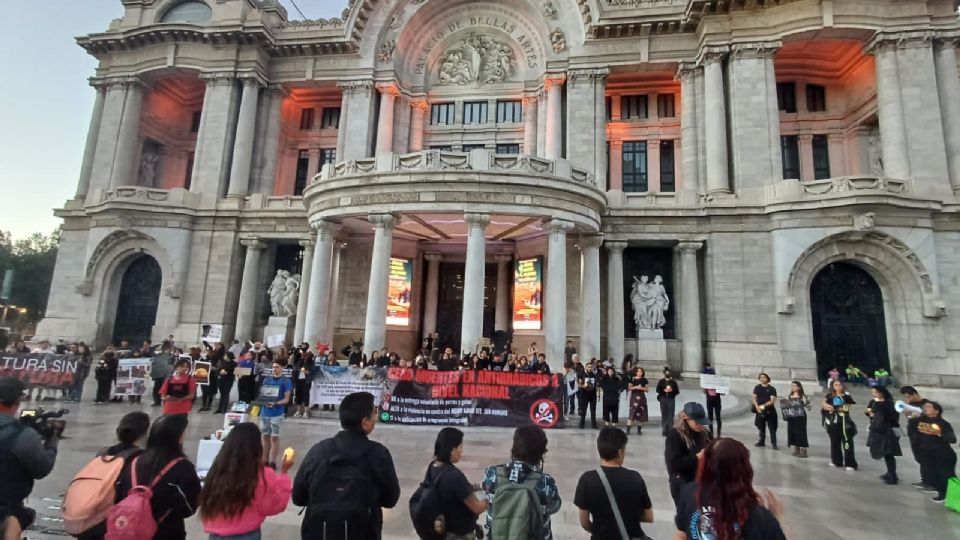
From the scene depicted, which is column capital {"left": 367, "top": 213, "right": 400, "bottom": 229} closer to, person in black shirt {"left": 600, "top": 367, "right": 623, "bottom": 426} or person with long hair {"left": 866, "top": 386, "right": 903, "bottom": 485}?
person in black shirt {"left": 600, "top": 367, "right": 623, "bottom": 426}

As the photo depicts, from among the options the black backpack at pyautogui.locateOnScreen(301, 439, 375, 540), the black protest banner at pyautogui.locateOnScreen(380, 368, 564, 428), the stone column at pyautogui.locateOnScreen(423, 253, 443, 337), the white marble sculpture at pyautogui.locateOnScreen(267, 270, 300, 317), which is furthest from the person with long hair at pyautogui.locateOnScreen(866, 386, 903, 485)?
the white marble sculpture at pyautogui.locateOnScreen(267, 270, 300, 317)

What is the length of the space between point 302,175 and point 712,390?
29508 millimetres

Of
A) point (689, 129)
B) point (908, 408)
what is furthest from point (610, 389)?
point (689, 129)

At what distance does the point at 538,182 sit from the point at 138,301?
24610 mm

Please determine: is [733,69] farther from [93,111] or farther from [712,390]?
[93,111]

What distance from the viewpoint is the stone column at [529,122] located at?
29703mm

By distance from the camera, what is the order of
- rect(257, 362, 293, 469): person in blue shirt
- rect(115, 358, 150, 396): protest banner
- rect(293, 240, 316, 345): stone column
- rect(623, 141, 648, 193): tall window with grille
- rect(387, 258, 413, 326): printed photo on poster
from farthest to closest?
rect(623, 141, 648, 193): tall window with grille < rect(387, 258, 413, 326): printed photo on poster < rect(293, 240, 316, 345): stone column < rect(115, 358, 150, 396): protest banner < rect(257, 362, 293, 469): person in blue shirt

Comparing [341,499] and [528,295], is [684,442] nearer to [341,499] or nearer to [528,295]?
[341,499]

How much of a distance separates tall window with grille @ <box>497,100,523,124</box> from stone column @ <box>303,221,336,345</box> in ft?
45.9

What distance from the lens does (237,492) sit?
326 cm

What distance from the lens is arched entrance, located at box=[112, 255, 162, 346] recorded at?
91.4 feet

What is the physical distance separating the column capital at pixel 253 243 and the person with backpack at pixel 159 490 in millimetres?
26883

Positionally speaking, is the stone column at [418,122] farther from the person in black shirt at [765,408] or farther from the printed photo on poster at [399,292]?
the person in black shirt at [765,408]

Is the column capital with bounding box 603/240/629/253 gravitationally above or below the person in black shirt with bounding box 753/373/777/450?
above
